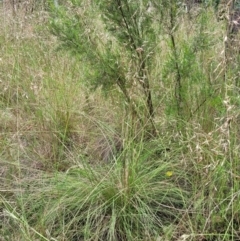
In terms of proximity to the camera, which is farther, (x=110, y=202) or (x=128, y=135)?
(x=128, y=135)

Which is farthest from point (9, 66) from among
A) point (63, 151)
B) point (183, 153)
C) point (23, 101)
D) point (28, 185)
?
point (183, 153)

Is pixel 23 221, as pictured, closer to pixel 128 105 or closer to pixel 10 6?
pixel 128 105

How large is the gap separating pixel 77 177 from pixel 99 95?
0.96m

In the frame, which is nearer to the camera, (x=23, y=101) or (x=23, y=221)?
(x=23, y=221)

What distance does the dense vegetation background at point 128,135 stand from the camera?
5.98ft

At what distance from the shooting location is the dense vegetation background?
1824 mm

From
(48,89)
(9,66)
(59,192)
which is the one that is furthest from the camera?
(9,66)

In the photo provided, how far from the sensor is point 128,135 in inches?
88.7

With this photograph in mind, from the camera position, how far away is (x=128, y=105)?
233 centimetres

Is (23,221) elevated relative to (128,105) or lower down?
lower down

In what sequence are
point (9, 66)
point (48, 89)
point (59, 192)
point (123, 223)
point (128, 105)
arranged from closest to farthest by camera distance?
point (123, 223) < point (59, 192) < point (128, 105) < point (48, 89) < point (9, 66)

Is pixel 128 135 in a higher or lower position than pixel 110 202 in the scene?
higher

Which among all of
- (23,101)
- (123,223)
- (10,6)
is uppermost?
(10,6)

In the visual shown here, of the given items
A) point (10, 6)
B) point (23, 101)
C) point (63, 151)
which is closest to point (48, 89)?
point (23, 101)
